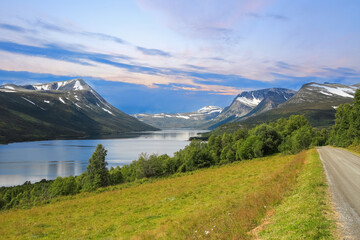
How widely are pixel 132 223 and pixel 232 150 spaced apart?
229 feet

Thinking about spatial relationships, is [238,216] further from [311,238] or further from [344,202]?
[344,202]

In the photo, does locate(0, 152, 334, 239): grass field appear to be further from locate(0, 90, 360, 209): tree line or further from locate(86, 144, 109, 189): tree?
locate(0, 90, 360, 209): tree line

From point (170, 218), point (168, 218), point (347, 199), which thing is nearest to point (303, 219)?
point (347, 199)

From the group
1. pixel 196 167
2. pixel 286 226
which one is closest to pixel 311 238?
pixel 286 226

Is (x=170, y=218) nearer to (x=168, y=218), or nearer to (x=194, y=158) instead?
(x=168, y=218)

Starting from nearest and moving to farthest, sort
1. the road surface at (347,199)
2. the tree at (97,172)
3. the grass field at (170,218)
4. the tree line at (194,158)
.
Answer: the road surface at (347,199)
the grass field at (170,218)
the tree line at (194,158)
the tree at (97,172)

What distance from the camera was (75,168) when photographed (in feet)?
412

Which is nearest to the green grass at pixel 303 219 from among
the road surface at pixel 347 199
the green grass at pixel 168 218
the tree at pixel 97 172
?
the road surface at pixel 347 199

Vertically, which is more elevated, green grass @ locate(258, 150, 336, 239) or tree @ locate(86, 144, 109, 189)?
green grass @ locate(258, 150, 336, 239)

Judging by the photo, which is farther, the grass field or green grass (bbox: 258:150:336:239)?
the grass field

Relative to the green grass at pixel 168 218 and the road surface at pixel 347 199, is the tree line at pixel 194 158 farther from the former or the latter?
the road surface at pixel 347 199

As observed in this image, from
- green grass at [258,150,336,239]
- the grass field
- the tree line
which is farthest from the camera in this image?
the tree line

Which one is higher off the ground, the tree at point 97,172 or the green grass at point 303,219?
the green grass at point 303,219

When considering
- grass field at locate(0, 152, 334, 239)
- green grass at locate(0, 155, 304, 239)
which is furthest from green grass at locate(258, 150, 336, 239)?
green grass at locate(0, 155, 304, 239)
